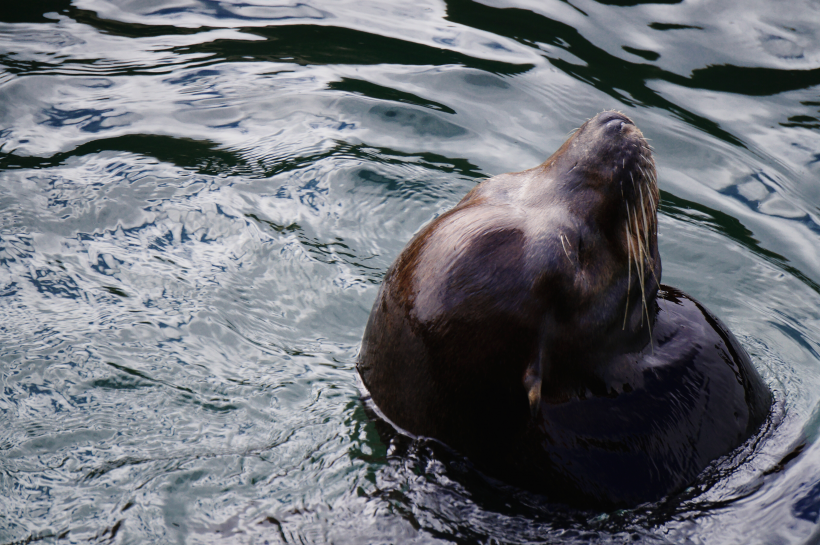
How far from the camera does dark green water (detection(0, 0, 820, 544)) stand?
2857 mm

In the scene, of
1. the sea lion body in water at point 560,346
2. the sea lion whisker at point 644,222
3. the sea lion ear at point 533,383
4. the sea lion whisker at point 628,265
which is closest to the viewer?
the sea lion ear at point 533,383

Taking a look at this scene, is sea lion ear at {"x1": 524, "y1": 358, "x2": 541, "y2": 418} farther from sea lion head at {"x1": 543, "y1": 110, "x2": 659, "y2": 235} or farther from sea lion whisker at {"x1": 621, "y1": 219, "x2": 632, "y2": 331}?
sea lion head at {"x1": 543, "y1": 110, "x2": 659, "y2": 235}

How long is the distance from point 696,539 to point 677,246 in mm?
2676

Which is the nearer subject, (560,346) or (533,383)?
(533,383)

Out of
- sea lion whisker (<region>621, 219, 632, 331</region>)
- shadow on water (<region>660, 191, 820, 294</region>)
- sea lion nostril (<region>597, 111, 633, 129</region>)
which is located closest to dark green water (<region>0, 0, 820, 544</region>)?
shadow on water (<region>660, 191, 820, 294</region>)

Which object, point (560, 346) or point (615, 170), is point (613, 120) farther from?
point (560, 346)

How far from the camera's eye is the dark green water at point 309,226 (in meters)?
2.86

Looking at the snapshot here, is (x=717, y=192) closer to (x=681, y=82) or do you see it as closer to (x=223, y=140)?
(x=681, y=82)

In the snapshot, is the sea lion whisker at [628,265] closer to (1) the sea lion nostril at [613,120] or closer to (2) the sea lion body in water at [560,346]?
(2) the sea lion body in water at [560,346]

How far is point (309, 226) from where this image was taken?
4.94 metres

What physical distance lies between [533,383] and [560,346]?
23cm

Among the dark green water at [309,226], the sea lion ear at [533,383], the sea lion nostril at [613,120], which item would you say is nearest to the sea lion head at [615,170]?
the sea lion nostril at [613,120]

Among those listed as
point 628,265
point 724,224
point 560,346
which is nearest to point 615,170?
point 628,265

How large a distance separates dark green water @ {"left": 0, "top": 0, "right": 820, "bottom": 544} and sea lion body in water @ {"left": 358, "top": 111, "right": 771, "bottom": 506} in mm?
155
